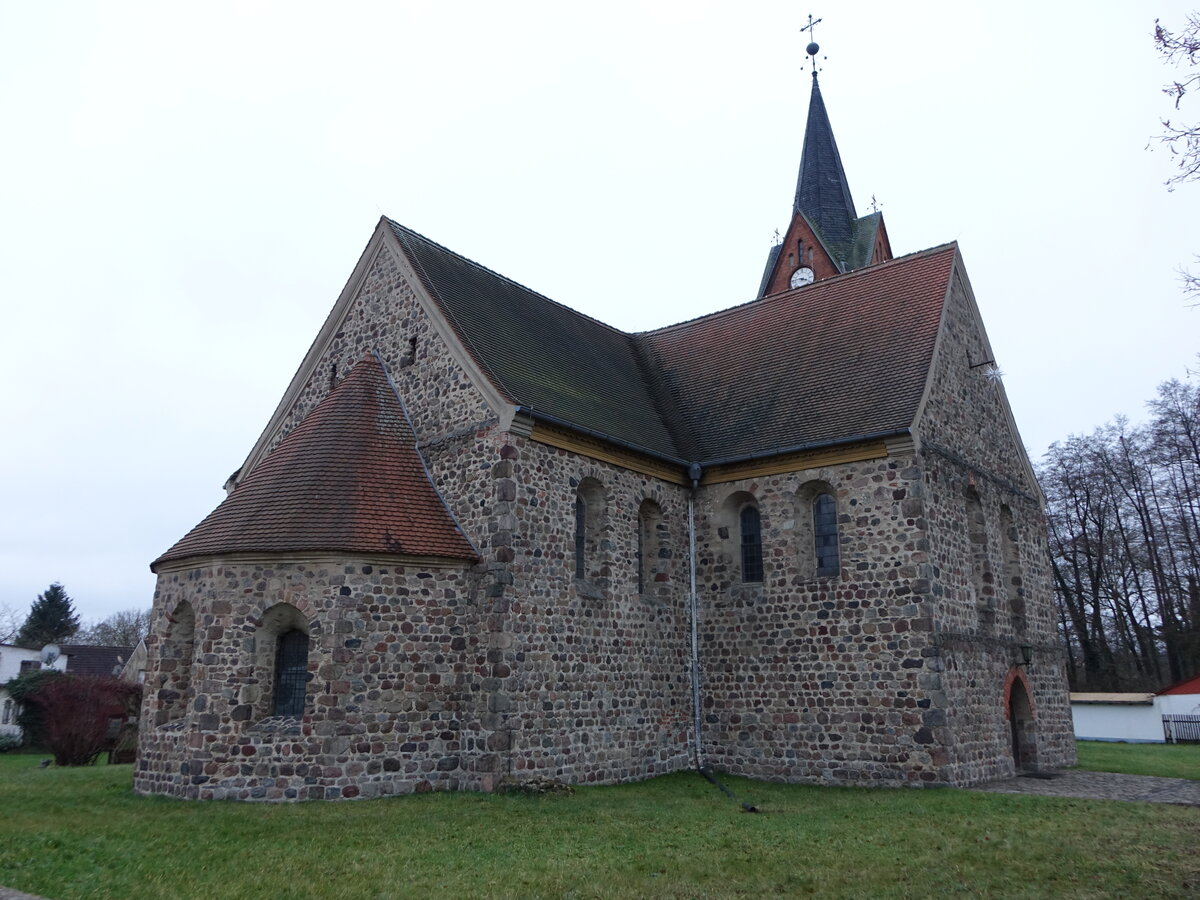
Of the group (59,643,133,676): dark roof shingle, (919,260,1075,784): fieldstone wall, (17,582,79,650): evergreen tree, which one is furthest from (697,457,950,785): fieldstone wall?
(17,582,79,650): evergreen tree

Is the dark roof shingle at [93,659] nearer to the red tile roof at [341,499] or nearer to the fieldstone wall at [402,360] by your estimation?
the fieldstone wall at [402,360]

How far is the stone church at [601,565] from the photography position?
45.2ft

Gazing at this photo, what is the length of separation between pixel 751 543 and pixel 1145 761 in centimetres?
1099

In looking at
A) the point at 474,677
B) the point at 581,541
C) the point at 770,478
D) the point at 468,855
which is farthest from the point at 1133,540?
the point at 468,855

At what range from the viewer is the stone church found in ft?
45.2

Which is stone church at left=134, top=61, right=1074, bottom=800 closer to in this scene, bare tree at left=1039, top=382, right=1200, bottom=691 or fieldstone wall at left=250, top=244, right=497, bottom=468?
fieldstone wall at left=250, top=244, right=497, bottom=468

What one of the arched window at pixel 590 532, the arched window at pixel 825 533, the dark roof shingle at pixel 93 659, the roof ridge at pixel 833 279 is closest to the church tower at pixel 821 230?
the roof ridge at pixel 833 279

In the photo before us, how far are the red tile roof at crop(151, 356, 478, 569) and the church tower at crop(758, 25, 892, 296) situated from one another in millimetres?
19876

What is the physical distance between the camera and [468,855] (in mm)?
9312

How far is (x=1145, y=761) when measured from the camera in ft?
67.6

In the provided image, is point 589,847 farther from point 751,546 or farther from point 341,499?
point 751,546

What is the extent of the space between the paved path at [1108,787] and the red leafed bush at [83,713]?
60.6 ft

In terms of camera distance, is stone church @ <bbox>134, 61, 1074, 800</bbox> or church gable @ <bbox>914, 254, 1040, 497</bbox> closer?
stone church @ <bbox>134, 61, 1074, 800</bbox>

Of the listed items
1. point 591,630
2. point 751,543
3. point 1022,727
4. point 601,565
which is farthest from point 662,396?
point 1022,727
